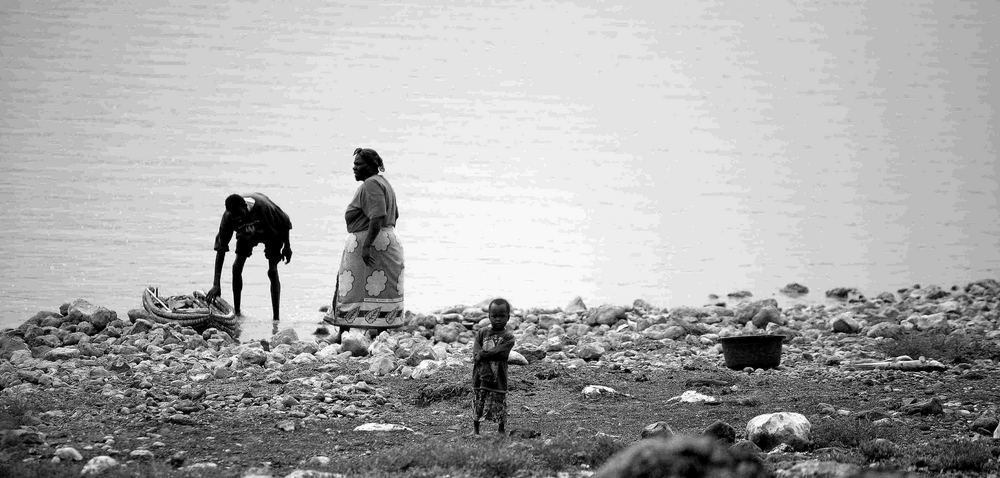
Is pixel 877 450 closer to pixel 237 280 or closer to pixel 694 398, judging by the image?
pixel 694 398

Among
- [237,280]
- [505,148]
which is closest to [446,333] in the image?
[237,280]

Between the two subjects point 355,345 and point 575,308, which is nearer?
point 355,345

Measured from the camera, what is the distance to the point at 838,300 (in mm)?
21094

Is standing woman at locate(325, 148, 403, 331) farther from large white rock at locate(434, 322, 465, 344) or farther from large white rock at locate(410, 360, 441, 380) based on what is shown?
large white rock at locate(410, 360, 441, 380)

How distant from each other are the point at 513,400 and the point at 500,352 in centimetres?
177

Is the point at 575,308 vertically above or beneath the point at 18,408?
above

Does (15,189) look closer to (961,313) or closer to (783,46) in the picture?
(961,313)

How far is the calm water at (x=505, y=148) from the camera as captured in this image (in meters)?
23.4

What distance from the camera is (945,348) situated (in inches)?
472

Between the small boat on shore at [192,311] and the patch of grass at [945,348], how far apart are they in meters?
7.19

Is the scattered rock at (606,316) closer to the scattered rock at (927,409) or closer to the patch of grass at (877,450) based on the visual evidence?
the scattered rock at (927,409)

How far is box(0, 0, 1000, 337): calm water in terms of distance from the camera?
922 inches

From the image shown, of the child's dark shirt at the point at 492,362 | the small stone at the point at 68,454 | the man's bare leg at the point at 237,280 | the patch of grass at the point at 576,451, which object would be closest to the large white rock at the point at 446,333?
the man's bare leg at the point at 237,280

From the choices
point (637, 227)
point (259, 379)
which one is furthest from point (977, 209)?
point (259, 379)
